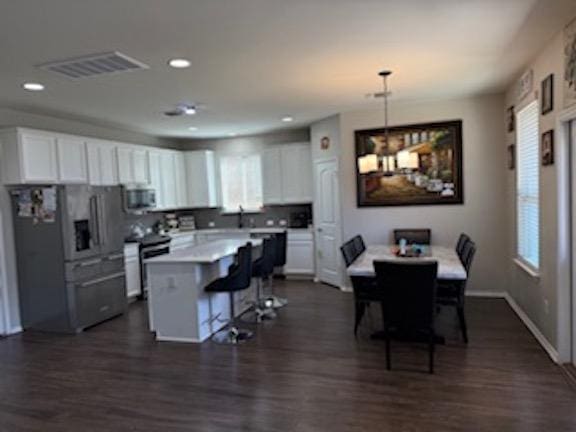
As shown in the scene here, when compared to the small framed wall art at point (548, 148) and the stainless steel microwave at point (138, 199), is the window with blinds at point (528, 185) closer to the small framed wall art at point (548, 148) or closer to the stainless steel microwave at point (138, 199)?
the small framed wall art at point (548, 148)

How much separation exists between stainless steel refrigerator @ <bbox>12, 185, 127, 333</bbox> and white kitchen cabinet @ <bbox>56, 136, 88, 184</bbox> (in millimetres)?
477

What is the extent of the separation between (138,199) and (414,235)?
4172 millimetres

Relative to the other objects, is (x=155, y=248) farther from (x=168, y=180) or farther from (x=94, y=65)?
(x=94, y=65)

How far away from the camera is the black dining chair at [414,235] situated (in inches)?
226

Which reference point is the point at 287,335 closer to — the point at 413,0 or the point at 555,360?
the point at 555,360

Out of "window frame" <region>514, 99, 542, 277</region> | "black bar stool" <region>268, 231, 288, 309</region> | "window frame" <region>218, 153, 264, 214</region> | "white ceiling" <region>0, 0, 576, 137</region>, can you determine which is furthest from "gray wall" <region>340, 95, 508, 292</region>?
"window frame" <region>218, 153, 264, 214</region>

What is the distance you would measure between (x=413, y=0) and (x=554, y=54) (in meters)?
1.61

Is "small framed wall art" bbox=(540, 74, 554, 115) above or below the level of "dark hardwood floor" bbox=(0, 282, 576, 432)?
above

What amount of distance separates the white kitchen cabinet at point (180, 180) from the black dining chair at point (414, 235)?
4.07 m

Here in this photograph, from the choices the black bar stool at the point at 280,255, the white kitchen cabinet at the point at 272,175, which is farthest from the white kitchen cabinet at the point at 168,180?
the black bar stool at the point at 280,255

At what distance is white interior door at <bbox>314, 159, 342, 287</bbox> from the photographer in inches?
255

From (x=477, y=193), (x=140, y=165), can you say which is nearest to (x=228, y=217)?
(x=140, y=165)

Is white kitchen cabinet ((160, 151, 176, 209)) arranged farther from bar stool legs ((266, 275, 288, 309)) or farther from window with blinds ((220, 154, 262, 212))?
bar stool legs ((266, 275, 288, 309))

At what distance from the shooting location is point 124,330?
495cm
